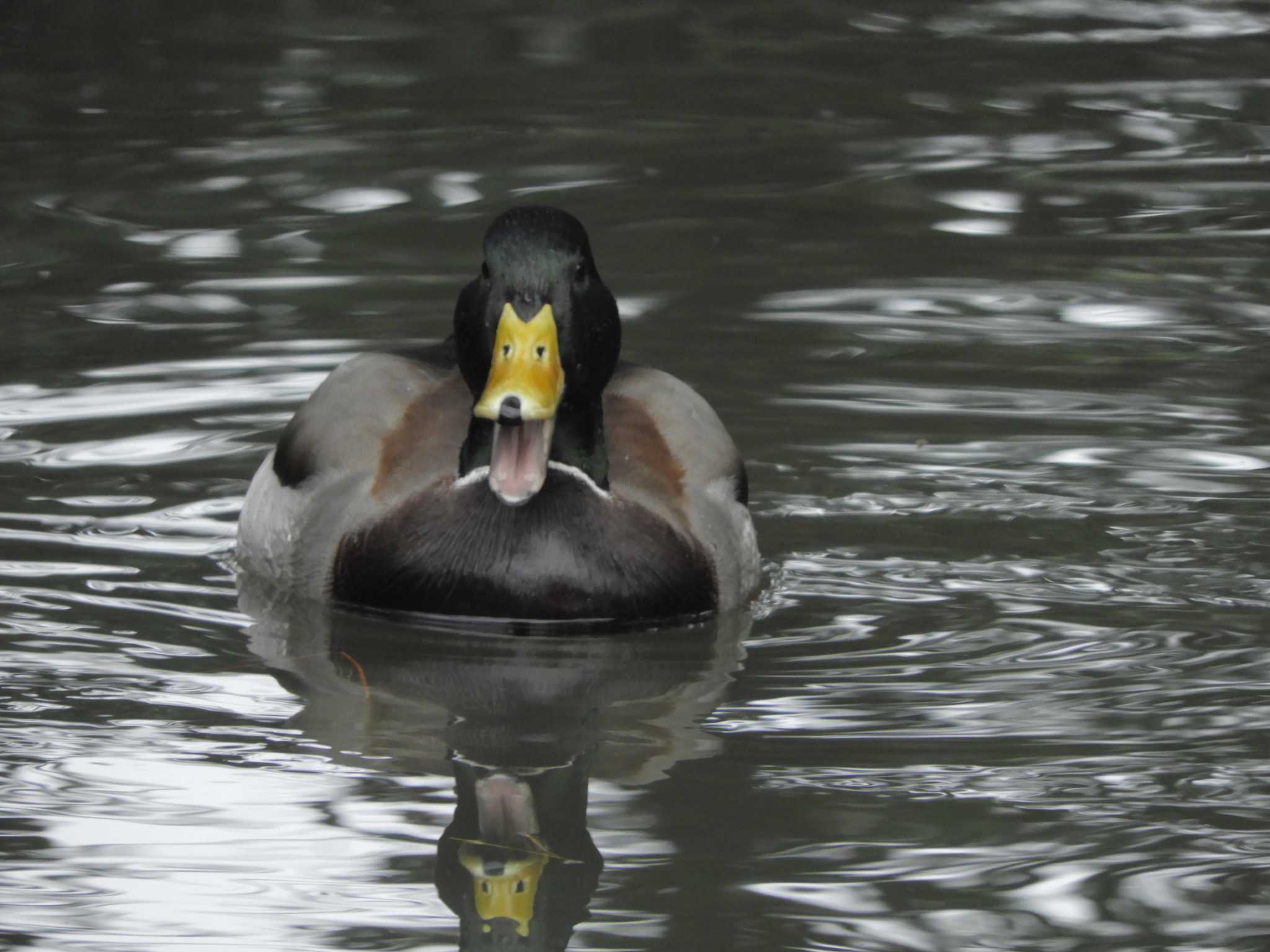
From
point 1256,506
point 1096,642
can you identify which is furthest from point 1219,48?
point 1096,642

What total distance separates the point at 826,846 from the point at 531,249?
208 cm

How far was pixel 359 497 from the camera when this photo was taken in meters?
7.29

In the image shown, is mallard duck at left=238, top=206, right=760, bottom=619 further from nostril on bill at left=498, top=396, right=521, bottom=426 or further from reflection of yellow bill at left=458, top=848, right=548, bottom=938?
reflection of yellow bill at left=458, top=848, right=548, bottom=938

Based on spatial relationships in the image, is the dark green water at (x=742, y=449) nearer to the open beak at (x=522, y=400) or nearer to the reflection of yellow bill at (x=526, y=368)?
the open beak at (x=522, y=400)

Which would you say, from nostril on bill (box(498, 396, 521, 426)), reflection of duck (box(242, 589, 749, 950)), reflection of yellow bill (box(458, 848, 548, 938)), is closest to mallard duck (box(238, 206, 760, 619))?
nostril on bill (box(498, 396, 521, 426))

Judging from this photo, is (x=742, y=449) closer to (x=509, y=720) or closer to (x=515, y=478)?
(x=515, y=478)

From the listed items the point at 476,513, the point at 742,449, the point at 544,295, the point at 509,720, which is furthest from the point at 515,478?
the point at 742,449

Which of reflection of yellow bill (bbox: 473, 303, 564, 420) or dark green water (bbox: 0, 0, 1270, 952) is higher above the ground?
reflection of yellow bill (bbox: 473, 303, 564, 420)

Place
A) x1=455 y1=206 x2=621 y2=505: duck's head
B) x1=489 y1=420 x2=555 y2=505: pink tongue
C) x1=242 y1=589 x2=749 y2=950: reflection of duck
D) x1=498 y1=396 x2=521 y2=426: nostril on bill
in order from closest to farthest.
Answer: x1=242 y1=589 x2=749 y2=950: reflection of duck
x1=498 y1=396 x2=521 y2=426: nostril on bill
x1=455 y1=206 x2=621 y2=505: duck's head
x1=489 y1=420 x2=555 y2=505: pink tongue

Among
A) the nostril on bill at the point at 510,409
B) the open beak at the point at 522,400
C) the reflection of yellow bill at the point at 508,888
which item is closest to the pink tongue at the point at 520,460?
the open beak at the point at 522,400

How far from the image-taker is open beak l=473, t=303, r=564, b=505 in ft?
21.3

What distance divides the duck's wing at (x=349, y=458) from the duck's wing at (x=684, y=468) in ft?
1.60

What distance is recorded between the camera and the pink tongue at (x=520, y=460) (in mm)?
6723

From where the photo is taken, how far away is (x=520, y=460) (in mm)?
6777
